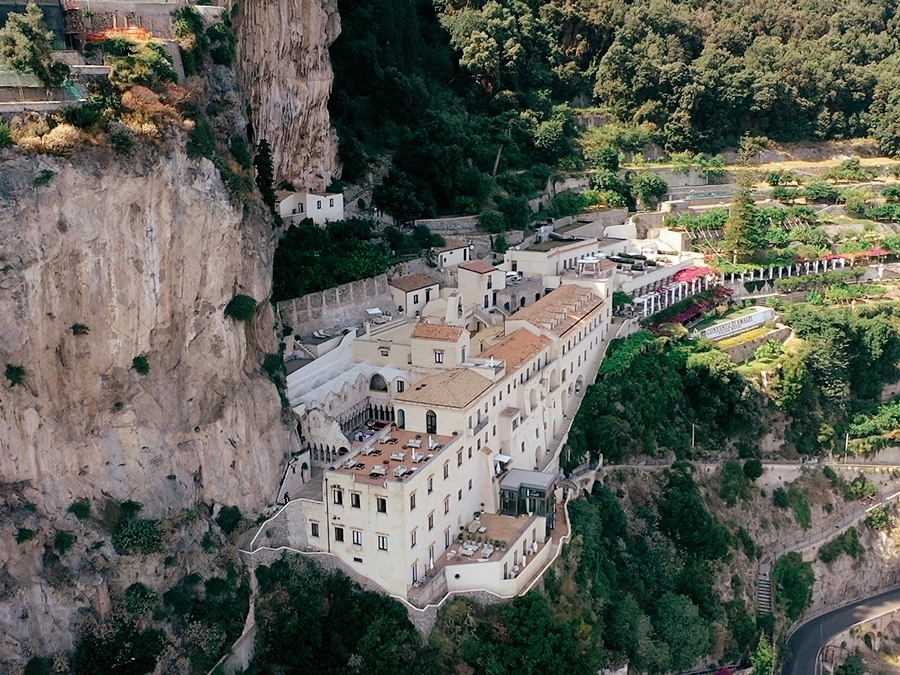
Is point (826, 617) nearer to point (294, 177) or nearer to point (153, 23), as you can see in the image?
point (294, 177)

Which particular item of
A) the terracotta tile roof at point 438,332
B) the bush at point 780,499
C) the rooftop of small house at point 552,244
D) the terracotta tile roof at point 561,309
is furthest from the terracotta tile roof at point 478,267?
the bush at point 780,499

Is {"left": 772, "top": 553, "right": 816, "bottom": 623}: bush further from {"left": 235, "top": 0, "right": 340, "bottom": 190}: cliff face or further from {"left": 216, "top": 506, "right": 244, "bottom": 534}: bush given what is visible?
{"left": 235, "top": 0, "right": 340, "bottom": 190}: cliff face

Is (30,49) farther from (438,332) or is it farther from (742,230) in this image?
(742,230)

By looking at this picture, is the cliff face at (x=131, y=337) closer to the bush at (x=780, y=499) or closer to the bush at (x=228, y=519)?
the bush at (x=228, y=519)

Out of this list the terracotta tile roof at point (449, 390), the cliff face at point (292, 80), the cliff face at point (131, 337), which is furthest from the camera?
the cliff face at point (292, 80)

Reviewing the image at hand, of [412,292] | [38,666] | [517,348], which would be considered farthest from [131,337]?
[412,292]
